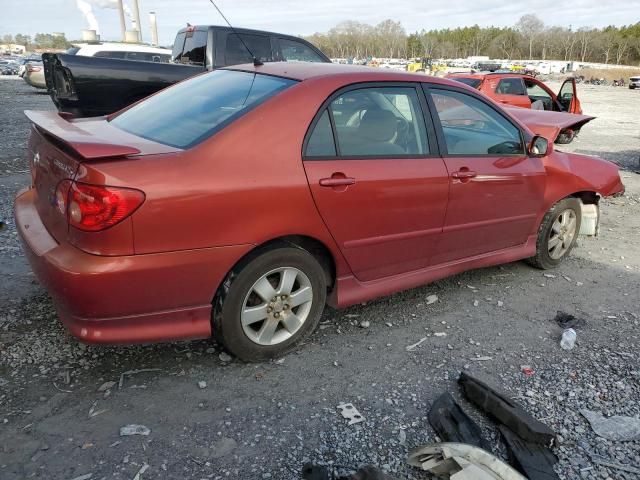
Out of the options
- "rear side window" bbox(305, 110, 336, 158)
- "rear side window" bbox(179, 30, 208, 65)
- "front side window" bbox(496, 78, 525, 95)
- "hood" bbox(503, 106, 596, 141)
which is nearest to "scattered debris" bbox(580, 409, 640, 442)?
"rear side window" bbox(305, 110, 336, 158)

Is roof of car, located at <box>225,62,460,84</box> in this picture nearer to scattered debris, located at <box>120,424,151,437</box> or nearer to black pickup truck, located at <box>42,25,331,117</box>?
scattered debris, located at <box>120,424,151,437</box>

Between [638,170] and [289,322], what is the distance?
891 centimetres

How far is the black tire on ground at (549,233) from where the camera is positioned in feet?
14.9

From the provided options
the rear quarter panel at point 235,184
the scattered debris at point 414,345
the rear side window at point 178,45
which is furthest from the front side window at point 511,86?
the rear quarter panel at point 235,184

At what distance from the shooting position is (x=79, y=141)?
2578mm

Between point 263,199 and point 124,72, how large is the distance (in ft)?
Answer: 18.3

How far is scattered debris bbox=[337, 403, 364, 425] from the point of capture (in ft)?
8.67

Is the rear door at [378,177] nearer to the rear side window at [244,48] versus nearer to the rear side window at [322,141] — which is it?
the rear side window at [322,141]

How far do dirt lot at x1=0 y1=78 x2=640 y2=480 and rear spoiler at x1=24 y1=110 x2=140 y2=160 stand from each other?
123 centimetres

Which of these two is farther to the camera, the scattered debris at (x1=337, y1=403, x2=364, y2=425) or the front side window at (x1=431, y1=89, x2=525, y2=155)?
the front side window at (x1=431, y1=89, x2=525, y2=155)

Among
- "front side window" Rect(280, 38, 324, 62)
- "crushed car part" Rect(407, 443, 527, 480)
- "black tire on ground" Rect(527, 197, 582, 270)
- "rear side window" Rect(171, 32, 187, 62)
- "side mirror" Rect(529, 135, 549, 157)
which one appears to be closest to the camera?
"crushed car part" Rect(407, 443, 527, 480)

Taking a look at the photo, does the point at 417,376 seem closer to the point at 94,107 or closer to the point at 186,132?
the point at 186,132

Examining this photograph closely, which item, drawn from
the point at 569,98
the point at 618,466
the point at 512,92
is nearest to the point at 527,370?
the point at 618,466

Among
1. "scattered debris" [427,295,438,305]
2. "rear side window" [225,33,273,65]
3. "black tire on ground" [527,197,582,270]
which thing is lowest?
"scattered debris" [427,295,438,305]
